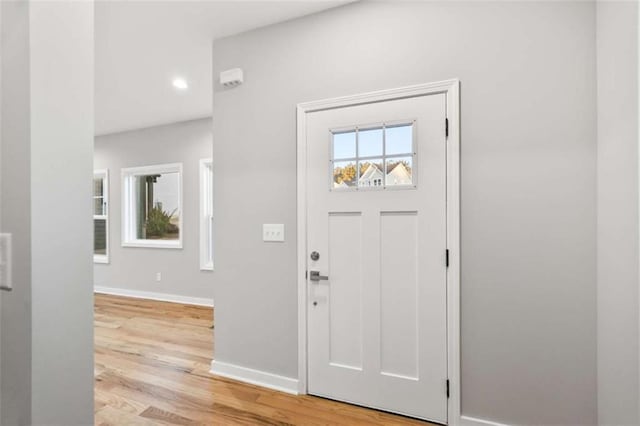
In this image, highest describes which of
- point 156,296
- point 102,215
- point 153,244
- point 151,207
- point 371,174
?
point 371,174

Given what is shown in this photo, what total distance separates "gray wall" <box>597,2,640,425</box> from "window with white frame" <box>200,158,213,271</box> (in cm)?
427

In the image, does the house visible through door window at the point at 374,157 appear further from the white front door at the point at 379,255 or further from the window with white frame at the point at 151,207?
the window with white frame at the point at 151,207

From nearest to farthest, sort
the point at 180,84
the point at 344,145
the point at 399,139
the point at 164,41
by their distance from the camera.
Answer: the point at 399,139 → the point at 344,145 → the point at 164,41 → the point at 180,84

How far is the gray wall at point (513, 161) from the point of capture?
5.50ft

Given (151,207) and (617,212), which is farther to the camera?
(151,207)

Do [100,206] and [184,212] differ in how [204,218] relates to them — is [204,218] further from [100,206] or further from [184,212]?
[100,206]

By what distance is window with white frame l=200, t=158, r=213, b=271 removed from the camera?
4680mm

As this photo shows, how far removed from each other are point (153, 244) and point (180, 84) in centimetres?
273

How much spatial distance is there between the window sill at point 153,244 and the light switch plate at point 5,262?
14.0 feet

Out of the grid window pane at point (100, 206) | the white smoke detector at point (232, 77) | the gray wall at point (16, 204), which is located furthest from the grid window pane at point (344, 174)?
Result: the grid window pane at point (100, 206)

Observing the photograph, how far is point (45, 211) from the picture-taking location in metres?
0.77

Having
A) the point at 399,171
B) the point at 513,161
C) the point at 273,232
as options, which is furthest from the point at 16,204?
the point at 513,161

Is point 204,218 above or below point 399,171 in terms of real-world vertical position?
below

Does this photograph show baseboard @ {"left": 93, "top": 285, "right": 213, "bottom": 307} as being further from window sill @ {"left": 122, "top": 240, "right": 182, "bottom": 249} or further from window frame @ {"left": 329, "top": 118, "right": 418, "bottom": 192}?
window frame @ {"left": 329, "top": 118, "right": 418, "bottom": 192}
